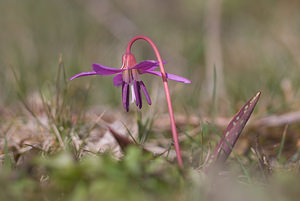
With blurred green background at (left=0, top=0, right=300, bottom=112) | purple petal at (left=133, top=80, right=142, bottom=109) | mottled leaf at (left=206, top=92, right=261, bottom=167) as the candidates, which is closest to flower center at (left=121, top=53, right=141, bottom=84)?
purple petal at (left=133, top=80, right=142, bottom=109)

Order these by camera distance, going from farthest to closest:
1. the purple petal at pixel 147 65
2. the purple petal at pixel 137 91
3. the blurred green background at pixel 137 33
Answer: the blurred green background at pixel 137 33, the purple petal at pixel 137 91, the purple petal at pixel 147 65

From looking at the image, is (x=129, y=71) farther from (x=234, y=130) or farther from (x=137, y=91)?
(x=234, y=130)

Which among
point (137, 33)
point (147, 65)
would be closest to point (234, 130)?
point (147, 65)

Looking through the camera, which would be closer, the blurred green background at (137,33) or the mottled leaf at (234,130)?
the mottled leaf at (234,130)

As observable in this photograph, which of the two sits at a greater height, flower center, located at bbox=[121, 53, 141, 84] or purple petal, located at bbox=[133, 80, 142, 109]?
flower center, located at bbox=[121, 53, 141, 84]

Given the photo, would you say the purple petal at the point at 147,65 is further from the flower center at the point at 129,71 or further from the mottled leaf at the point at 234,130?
the mottled leaf at the point at 234,130

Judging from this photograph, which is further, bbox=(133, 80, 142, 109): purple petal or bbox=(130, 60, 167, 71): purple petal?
bbox=(133, 80, 142, 109): purple petal

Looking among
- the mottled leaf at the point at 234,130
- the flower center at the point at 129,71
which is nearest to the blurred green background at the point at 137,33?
the flower center at the point at 129,71

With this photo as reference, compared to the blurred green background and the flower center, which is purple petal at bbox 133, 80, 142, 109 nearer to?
the flower center

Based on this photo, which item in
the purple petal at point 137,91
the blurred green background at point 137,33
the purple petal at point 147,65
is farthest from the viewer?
the blurred green background at point 137,33

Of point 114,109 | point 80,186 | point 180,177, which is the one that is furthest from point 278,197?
point 114,109
